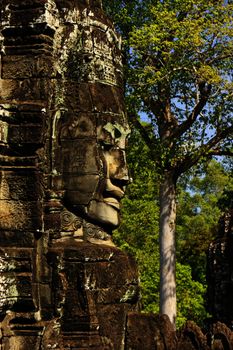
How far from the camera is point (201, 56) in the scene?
18.2 m

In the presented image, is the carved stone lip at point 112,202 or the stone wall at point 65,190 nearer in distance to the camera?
the stone wall at point 65,190

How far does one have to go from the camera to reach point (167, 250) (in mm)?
18609

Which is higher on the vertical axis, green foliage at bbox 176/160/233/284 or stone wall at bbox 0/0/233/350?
green foliage at bbox 176/160/233/284

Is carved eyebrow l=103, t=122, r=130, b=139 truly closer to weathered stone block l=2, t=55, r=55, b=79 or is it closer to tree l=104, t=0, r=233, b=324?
weathered stone block l=2, t=55, r=55, b=79

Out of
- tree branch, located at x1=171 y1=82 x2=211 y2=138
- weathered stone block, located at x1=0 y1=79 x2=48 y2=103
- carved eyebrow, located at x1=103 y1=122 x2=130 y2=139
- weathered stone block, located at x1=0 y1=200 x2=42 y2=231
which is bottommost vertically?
weathered stone block, located at x1=0 y1=200 x2=42 y2=231

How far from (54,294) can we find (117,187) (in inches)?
42.4

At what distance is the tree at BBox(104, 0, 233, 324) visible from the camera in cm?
1781

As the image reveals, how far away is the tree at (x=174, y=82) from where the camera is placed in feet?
58.4

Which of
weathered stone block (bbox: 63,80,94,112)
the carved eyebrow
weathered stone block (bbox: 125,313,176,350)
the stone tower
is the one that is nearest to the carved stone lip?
the stone tower

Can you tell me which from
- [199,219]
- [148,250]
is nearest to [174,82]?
[148,250]

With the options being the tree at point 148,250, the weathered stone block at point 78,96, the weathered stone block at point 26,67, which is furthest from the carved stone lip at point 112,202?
the tree at point 148,250

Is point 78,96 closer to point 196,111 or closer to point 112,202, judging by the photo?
point 112,202

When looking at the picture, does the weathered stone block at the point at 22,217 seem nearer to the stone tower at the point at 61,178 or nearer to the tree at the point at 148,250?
the stone tower at the point at 61,178

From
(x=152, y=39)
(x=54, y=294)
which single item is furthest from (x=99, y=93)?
(x=152, y=39)
